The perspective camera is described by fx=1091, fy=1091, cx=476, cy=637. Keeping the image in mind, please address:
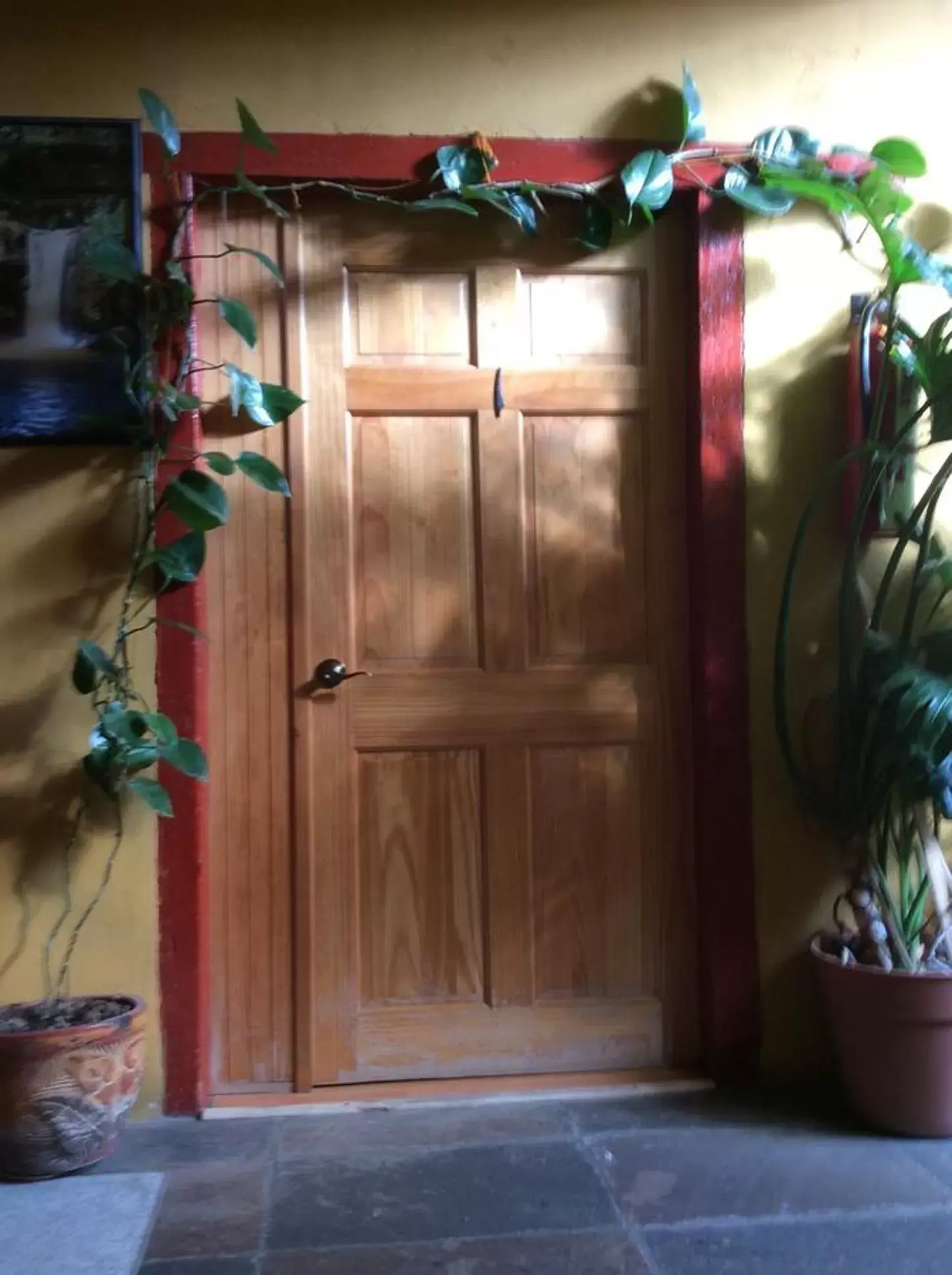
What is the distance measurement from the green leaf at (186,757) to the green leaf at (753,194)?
1607mm

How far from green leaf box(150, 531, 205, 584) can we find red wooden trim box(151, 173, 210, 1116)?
106 millimetres

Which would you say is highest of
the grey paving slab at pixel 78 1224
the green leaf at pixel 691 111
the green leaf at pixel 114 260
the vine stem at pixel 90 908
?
the green leaf at pixel 691 111

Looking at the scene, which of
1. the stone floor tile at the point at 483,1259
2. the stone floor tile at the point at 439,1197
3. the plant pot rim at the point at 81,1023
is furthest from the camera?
the plant pot rim at the point at 81,1023

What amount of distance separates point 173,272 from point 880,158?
5.01ft

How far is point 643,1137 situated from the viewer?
2125mm

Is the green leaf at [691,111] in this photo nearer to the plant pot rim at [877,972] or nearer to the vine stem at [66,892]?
the plant pot rim at [877,972]

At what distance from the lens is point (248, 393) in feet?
7.04

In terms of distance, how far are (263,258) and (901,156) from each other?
1.38 metres

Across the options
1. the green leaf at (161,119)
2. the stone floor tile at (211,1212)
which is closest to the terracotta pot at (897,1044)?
the stone floor tile at (211,1212)

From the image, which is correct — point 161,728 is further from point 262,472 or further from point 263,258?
point 263,258

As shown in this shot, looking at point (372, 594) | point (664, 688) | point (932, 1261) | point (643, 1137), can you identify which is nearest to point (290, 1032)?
point (643, 1137)

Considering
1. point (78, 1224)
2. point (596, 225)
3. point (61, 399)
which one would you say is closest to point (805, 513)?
point (596, 225)

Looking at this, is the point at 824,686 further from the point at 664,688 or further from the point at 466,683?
the point at 466,683

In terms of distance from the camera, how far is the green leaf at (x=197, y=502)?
2.11 meters
